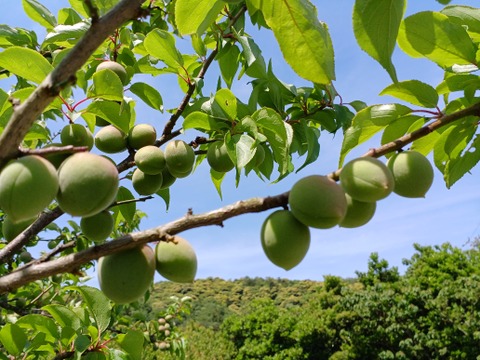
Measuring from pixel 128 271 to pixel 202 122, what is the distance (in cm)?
123

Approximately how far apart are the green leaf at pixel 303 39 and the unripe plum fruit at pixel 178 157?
3.36 ft

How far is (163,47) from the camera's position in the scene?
7.16 ft

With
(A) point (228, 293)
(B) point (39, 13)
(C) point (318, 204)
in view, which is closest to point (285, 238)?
(C) point (318, 204)

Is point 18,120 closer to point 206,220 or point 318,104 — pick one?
point 206,220

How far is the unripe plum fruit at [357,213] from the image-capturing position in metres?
1.13

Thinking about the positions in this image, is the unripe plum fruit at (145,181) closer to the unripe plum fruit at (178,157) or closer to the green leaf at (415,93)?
the unripe plum fruit at (178,157)

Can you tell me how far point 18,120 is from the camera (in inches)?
33.5

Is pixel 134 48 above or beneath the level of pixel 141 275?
above

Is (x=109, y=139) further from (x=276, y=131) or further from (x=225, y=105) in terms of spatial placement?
(x=276, y=131)

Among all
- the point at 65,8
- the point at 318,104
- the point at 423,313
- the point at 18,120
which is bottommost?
the point at 423,313

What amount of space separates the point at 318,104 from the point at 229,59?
0.68 m

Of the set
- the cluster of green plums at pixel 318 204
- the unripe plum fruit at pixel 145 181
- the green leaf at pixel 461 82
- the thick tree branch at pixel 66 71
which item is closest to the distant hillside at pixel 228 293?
the unripe plum fruit at pixel 145 181

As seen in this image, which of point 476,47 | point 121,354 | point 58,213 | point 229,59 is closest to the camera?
point 476,47

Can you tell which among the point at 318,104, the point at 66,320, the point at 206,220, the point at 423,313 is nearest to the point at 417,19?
the point at 206,220
